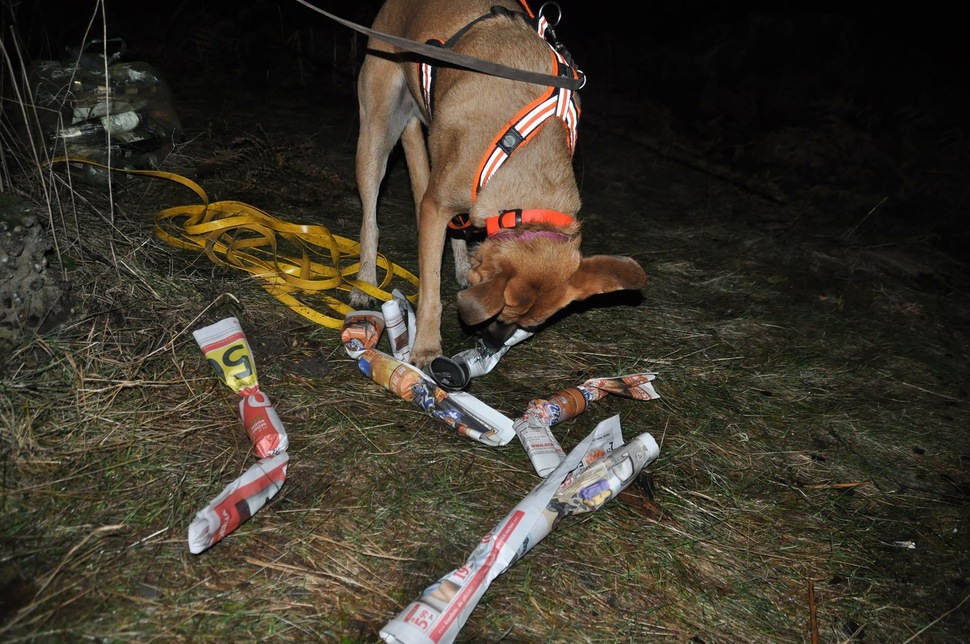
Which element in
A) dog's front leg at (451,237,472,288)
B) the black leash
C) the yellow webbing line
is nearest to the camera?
the black leash

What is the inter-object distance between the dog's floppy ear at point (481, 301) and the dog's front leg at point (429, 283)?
726 millimetres

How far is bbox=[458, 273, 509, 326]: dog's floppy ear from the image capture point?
9.38ft

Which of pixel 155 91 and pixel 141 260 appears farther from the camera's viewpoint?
pixel 155 91

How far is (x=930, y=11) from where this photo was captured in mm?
11070

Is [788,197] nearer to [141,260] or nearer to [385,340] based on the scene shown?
[385,340]

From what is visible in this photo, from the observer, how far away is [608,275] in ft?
10.8

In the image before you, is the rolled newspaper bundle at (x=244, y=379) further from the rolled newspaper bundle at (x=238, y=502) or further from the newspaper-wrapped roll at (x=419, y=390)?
the newspaper-wrapped roll at (x=419, y=390)

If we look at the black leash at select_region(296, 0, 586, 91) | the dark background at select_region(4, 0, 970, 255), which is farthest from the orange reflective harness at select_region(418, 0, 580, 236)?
the dark background at select_region(4, 0, 970, 255)

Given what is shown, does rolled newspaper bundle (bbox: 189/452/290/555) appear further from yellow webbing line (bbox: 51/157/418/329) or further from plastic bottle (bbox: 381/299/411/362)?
yellow webbing line (bbox: 51/157/418/329)

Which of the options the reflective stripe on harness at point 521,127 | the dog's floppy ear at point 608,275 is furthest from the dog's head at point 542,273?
the reflective stripe on harness at point 521,127

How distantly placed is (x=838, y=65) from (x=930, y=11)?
9.01 feet

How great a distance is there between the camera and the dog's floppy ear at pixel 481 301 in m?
2.86

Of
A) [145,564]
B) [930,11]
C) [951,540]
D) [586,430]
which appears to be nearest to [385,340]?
[586,430]

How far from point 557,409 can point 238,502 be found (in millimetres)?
1521
